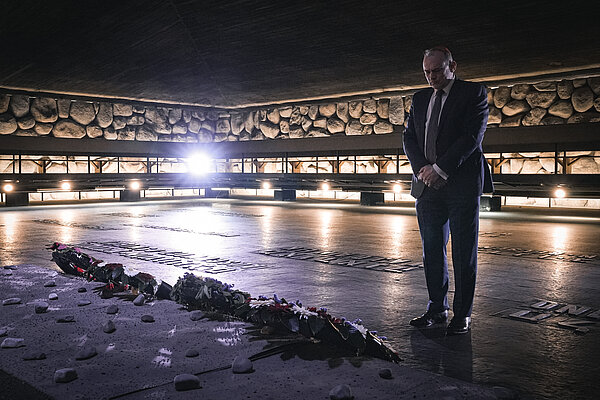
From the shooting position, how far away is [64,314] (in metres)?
3.63

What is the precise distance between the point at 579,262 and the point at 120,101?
1633 centimetres

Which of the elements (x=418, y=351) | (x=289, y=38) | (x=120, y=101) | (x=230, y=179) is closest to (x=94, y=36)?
(x=289, y=38)

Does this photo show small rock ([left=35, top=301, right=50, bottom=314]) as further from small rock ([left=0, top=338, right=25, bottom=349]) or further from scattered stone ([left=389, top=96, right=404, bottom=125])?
scattered stone ([left=389, top=96, right=404, bottom=125])

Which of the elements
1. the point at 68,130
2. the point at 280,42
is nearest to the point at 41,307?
the point at 280,42

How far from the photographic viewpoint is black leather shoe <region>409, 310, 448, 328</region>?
11.5 ft

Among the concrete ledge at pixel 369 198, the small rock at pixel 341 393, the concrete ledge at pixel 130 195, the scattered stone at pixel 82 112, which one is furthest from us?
the scattered stone at pixel 82 112

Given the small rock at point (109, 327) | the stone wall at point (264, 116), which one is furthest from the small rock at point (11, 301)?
the stone wall at point (264, 116)

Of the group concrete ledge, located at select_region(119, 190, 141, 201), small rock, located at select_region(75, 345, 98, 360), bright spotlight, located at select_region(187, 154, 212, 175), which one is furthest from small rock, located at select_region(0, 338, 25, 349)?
bright spotlight, located at select_region(187, 154, 212, 175)

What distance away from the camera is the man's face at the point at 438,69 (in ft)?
11.4

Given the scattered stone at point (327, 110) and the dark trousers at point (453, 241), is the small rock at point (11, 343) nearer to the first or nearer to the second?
the dark trousers at point (453, 241)

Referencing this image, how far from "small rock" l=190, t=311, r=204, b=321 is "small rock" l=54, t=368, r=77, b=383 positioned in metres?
1.10

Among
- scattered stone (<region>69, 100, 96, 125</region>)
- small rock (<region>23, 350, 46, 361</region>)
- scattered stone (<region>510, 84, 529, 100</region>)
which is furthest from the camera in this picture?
scattered stone (<region>69, 100, 96, 125</region>)

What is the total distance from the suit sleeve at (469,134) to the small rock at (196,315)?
1.62m

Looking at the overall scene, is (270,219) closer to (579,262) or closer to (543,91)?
(579,262)
